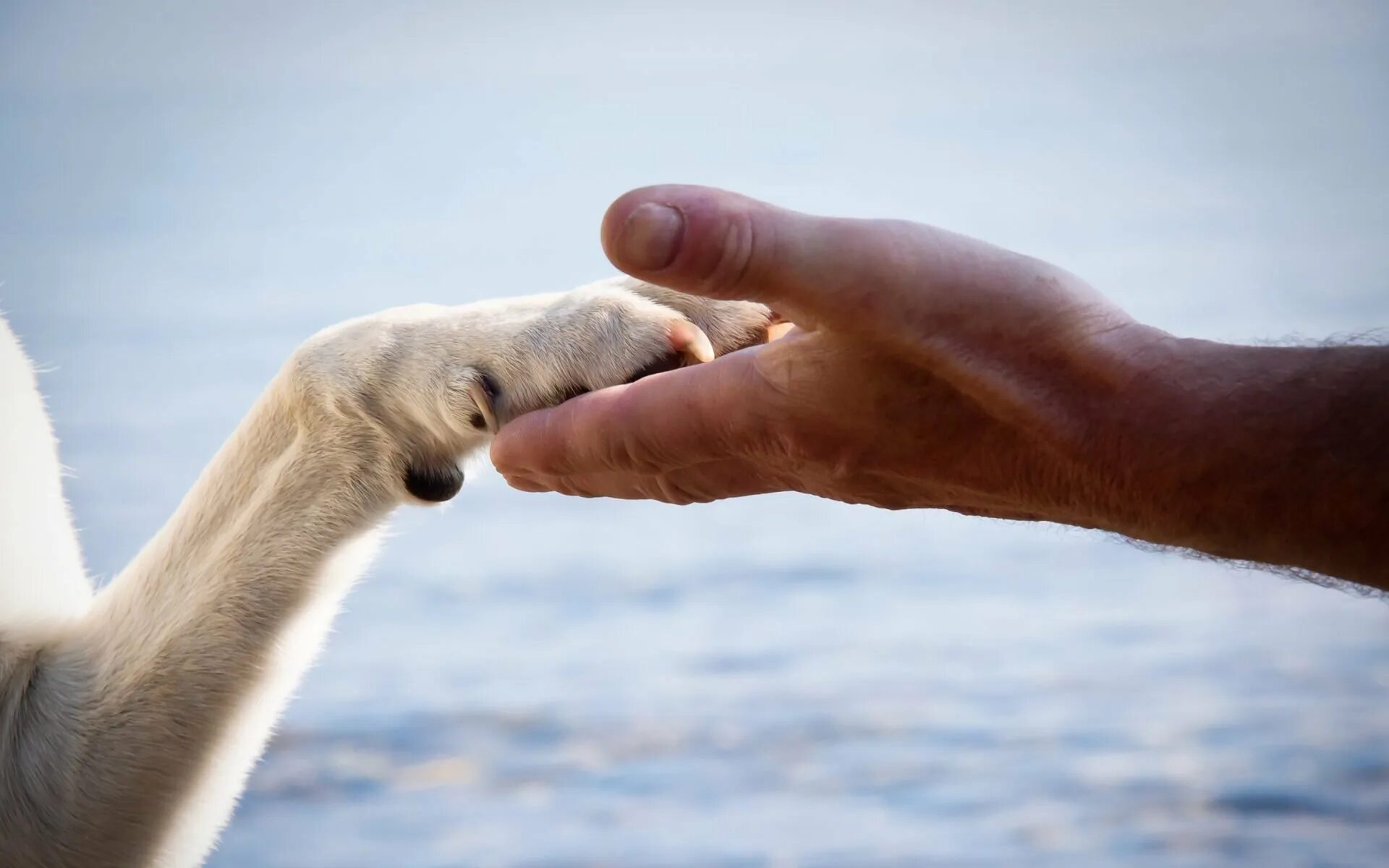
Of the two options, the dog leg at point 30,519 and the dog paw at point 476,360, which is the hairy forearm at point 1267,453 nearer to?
the dog paw at point 476,360

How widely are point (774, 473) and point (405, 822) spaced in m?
1.90

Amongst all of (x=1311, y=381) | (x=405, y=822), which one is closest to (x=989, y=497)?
(x=1311, y=381)

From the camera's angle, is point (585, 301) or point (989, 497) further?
point (585, 301)

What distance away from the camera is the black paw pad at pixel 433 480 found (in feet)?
5.49

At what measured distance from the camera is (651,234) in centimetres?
119

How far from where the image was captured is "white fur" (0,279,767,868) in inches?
64.6

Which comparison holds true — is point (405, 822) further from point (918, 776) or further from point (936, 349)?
point (936, 349)

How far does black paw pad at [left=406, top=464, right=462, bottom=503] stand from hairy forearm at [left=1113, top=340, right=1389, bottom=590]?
0.86 metres

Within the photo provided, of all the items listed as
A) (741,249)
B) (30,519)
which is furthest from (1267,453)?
(30,519)

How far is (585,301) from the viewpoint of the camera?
1578 millimetres

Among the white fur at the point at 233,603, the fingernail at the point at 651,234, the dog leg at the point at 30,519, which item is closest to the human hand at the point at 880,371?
the fingernail at the point at 651,234

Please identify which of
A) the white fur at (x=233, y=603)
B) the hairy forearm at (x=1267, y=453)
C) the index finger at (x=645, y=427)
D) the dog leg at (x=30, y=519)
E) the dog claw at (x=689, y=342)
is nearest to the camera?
the hairy forearm at (x=1267, y=453)

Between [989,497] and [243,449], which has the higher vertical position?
[989,497]

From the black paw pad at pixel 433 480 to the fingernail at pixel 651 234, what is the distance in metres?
0.58
